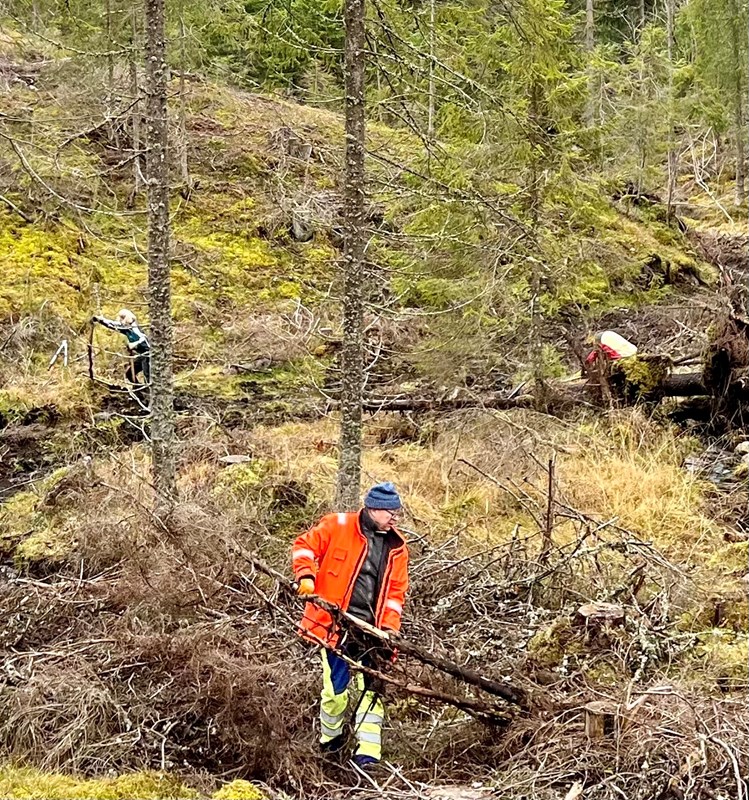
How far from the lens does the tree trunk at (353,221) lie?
6457mm

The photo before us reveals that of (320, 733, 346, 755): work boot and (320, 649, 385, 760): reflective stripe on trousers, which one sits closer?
(320, 649, 385, 760): reflective stripe on trousers

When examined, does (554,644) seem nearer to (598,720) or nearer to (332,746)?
(598,720)

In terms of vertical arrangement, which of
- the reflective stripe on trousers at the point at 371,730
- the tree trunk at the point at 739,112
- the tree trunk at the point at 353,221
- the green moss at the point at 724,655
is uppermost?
the tree trunk at the point at 739,112

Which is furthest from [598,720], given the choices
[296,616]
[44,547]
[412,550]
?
[44,547]

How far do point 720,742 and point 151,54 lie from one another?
6998 millimetres

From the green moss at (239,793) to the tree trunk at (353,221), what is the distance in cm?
318

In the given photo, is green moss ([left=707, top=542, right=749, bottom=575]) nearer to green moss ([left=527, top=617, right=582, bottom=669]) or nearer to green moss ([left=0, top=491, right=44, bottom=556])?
green moss ([left=527, top=617, right=582, bottom=669])

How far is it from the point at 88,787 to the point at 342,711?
1.58 m

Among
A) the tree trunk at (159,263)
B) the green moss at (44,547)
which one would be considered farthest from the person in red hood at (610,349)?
the green moss at (44,547)

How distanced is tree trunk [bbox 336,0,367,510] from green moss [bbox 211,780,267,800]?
318 centimetres

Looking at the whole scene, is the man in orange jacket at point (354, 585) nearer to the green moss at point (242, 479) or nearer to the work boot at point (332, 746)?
the work boot at point (332, 746)

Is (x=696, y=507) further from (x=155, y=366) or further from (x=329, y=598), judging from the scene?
(x=155, y=366)

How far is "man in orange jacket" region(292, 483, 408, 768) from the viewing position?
17.0 ft

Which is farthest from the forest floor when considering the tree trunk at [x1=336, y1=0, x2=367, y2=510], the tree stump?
the tree trunk at [x1=336, y1=0, x2=367, y2=510]
